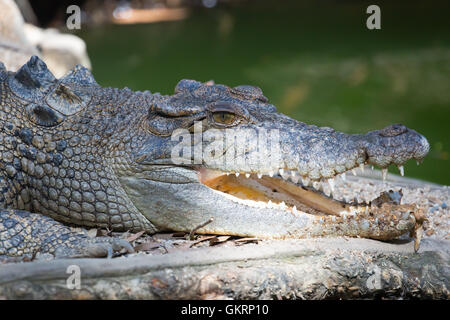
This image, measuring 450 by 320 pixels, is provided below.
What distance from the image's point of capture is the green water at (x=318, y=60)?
9.67 meters

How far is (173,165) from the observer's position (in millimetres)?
3701

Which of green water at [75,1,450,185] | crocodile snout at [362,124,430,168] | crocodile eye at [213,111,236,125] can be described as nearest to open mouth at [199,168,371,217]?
crocodile eye at [213,111,236,125]

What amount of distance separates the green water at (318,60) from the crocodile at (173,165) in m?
4.20

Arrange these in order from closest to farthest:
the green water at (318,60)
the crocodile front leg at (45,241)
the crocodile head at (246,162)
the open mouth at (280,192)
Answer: the crocodile front leg at (45,241) < the crocodile head at (246,162) < the open mouth at (280,192) < the green water at (318,60)

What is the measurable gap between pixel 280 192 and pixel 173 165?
33.3 inches

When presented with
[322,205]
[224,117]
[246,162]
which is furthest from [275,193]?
[224,117]

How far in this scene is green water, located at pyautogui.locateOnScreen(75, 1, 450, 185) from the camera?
9672mm

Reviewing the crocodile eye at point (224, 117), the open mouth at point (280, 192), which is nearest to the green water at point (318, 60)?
the open mouth at point (280, 192)

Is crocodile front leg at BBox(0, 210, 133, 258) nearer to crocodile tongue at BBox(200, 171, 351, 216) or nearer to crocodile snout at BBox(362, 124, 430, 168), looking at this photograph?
crocodile tongue at BBox(200, 171, 351, 216)

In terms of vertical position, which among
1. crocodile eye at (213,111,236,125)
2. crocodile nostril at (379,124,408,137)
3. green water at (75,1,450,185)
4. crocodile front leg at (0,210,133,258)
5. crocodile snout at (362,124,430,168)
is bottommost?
crocodile front leg at (0,210,133,258)

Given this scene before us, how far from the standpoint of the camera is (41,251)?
3381 millimetres

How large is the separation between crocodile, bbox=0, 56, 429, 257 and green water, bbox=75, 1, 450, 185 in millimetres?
4198

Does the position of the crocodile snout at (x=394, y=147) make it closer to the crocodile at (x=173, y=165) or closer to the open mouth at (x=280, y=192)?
the crocodile at (x=173, y=165)

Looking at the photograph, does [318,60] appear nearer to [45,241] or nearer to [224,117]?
[224,117]
